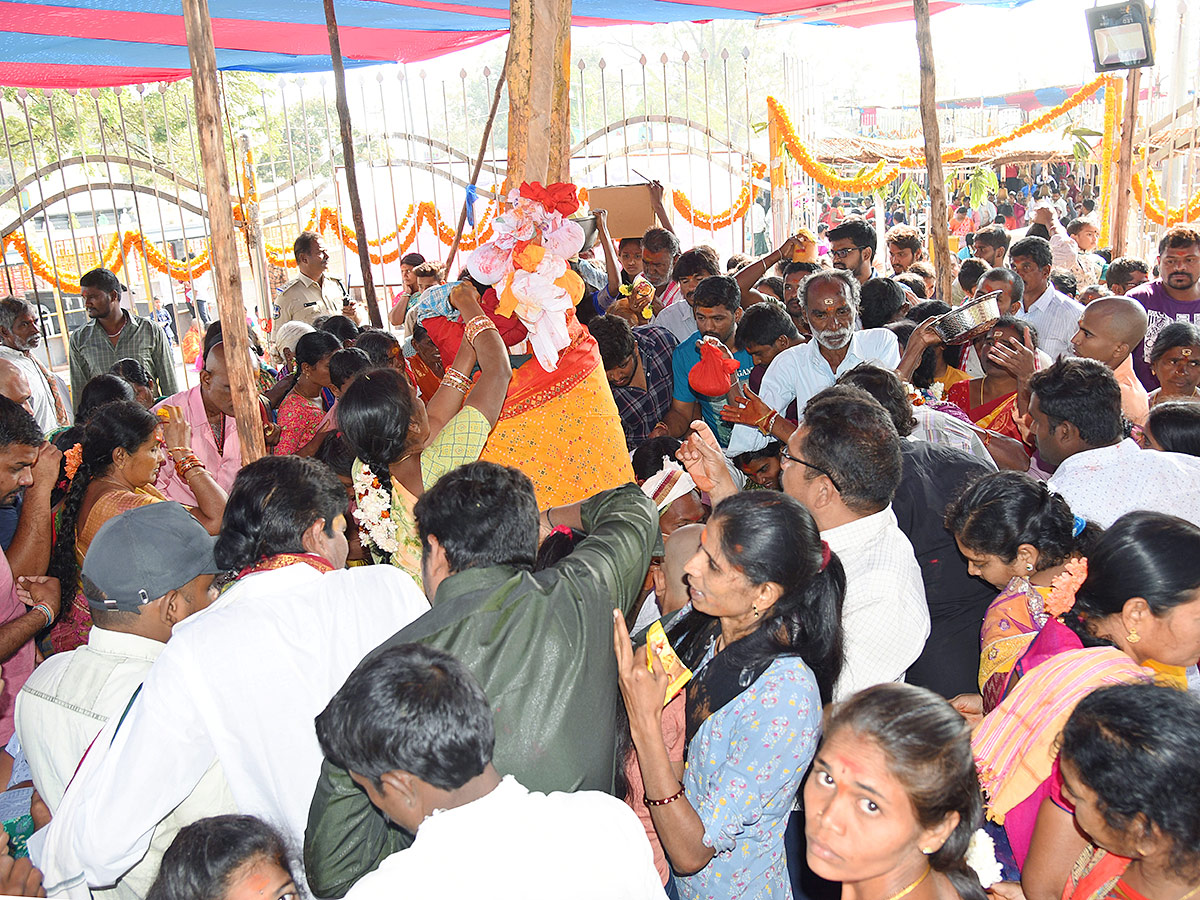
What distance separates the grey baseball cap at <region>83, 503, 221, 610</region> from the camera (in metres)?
1.97

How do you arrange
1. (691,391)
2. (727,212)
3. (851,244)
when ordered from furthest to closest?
(727,212)
(851,244)
(691,391)

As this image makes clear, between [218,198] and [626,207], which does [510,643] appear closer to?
[218,198]

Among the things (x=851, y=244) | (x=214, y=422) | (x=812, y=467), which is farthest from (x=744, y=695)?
(x=851, y=244)

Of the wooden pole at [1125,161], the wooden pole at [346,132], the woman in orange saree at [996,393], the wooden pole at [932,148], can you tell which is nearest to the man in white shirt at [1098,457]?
the woman in orange saree at [996,393]

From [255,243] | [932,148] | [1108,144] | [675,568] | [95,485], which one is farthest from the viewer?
[1108,144]

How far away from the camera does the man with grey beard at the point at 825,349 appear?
4.04 metres

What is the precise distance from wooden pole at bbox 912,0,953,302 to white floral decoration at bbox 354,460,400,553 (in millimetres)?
4424

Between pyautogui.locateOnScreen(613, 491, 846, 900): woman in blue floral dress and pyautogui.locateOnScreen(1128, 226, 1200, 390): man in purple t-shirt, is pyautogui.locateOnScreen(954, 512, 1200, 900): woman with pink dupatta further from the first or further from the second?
pyautogui.locateOnScreen(1128, 226, 1200, 390): man in purple t-shirt

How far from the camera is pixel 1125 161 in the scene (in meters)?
8.44

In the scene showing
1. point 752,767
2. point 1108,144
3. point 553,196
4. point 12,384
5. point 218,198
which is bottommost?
point 752,767

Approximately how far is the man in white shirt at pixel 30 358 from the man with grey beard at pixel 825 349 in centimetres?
368

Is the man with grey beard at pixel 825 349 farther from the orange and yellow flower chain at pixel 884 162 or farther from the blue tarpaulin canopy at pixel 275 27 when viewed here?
the orange and yellow flower chain at pixel 884 162

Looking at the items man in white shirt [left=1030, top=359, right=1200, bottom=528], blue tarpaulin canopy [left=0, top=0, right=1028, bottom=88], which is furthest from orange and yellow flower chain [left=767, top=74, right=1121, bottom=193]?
man in white shirt [left=1030, top=359, right=1200, bottom=528]

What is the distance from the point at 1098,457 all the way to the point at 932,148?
3881 millimetres
